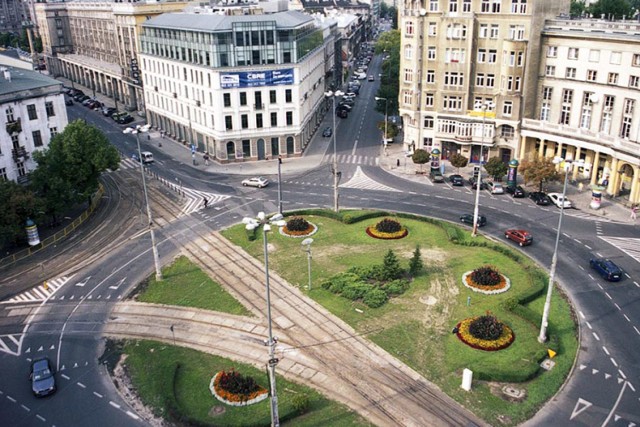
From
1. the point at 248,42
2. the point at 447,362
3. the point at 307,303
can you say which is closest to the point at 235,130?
the point at 248,42

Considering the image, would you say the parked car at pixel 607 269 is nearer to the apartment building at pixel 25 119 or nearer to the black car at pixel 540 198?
the black car at pixel 540 198

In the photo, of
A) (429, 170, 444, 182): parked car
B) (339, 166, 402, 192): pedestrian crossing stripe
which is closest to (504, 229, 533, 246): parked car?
(339, 166, 402, 192): pedestrian crossing stripe

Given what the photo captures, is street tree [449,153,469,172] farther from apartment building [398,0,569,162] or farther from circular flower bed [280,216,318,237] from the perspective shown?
circular flower bed [280,216,318,237]

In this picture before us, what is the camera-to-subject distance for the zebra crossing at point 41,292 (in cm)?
5809

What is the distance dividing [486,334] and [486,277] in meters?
10.3

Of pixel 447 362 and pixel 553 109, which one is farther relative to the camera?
pixel 553 109

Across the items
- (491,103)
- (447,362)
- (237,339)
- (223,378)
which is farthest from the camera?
(491,103)

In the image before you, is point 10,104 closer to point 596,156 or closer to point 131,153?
point 131,153

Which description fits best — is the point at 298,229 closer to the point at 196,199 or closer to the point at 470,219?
the point at 196,199

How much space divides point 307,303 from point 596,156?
2119 inches

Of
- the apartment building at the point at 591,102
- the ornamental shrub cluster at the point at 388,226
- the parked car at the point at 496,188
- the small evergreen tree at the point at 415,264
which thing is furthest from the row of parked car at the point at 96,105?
the small evergreen tree at the point at 415,264

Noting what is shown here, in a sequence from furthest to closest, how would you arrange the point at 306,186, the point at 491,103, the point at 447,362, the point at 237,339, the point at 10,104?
the point at 491,103
the point at 306,186
the point at 10,104
the point at 237,339
the point at 447,362

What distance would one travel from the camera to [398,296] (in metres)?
56.3

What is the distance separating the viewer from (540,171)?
8112cm
